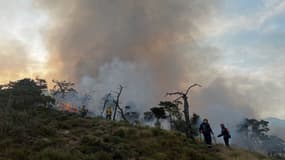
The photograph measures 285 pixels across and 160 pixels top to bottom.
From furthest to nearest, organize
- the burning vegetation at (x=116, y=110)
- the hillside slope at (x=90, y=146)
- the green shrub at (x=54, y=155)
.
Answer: the burning vegetation at (x=116, y=110)
the hillside slope at (x=90, y=146)
the green shrub at (x=54, y=155)

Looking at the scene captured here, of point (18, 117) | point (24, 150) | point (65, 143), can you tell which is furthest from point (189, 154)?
point (18, 117)

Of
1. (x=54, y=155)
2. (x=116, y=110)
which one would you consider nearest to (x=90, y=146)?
(x=54, y=155)

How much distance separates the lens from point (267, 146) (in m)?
88.7

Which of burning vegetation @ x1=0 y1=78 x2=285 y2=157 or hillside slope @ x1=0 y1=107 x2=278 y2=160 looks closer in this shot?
hillside slope @ x1=0 y1=107 x2=278 y2=160

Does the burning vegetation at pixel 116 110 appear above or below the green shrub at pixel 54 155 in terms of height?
above

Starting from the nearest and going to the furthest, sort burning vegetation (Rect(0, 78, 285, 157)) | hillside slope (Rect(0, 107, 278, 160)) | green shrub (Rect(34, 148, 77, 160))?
green shrub (Rect(34, 148, 77, 160)) < hillside slope (Rect(0, 107, 278, 160)) < burning vegetation (Rect(0, 78, 285, 157))

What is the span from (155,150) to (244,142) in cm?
7658

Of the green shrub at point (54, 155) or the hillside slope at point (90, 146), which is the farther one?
the hillside slope at point (90, 146)

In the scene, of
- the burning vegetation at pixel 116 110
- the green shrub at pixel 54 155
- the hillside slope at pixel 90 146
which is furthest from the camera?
the burning vegetation at pixel 116 110

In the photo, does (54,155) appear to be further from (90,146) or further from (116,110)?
(116,110)

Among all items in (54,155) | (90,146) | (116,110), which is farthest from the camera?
(116,110)

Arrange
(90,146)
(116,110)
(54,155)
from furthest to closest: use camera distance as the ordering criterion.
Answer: (116,110), (90,146), (54,155)

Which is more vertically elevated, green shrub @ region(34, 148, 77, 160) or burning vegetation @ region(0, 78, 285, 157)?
burning vegetation @ region(0, 78, 285, 157)

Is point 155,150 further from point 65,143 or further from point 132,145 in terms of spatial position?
point 65,143
